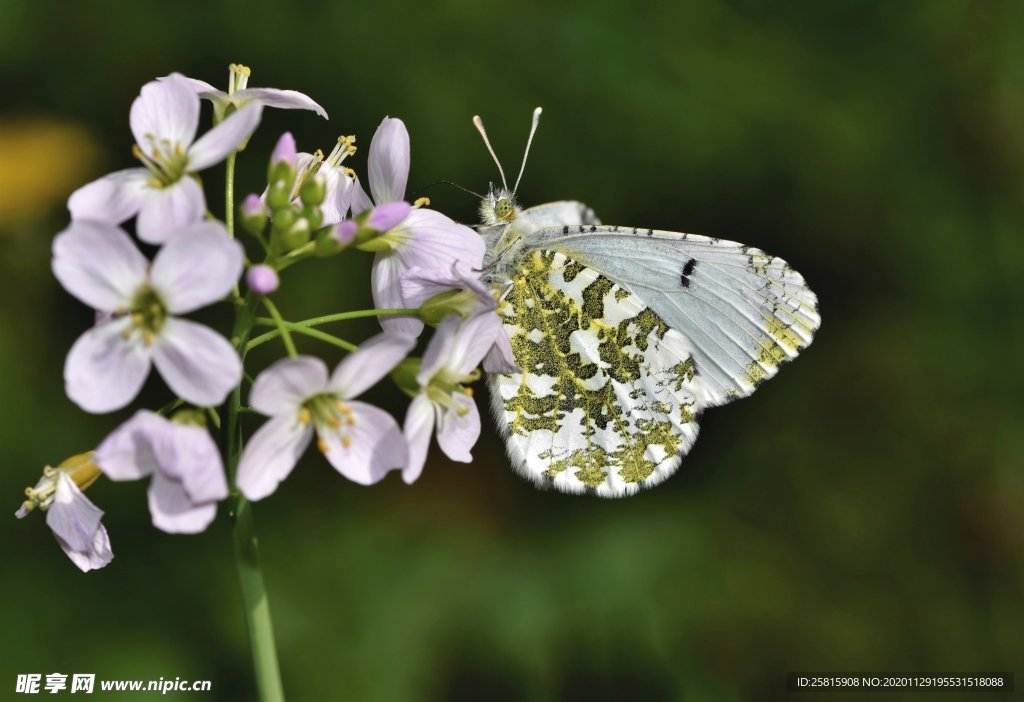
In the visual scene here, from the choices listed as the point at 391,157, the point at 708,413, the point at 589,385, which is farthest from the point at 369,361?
the point at 708,413

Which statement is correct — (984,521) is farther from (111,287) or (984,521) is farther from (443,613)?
(111,287)

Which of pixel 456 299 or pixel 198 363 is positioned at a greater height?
pixel 456 299

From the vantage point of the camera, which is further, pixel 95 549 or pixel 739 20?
pixel 739 20

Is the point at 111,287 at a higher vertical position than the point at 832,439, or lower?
higher

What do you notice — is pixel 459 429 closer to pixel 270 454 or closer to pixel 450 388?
pixel 450 388

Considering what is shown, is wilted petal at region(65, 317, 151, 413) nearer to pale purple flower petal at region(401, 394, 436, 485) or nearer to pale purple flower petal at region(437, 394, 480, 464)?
pale purple flower petal at region(401, 394, 436, 485)

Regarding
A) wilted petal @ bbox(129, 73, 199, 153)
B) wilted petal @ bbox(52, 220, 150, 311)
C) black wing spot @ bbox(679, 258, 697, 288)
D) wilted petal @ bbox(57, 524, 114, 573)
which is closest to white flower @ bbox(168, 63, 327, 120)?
wilted petal @ bbox(129, 73, 199, 153)

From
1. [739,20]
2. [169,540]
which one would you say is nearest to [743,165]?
[739,20]
